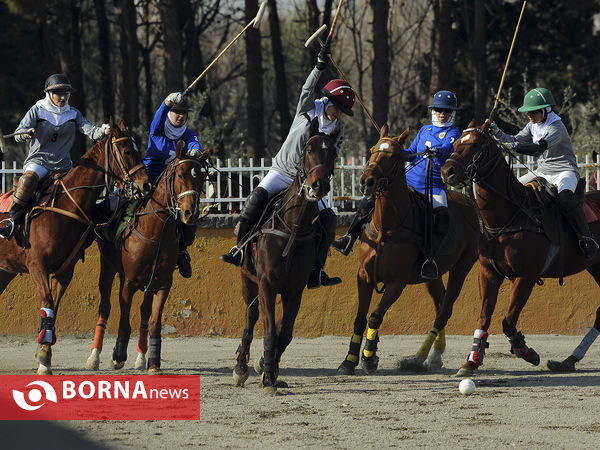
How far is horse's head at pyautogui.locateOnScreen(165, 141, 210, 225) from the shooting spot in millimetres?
10734

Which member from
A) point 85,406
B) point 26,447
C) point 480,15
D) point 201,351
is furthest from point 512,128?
point 26,447

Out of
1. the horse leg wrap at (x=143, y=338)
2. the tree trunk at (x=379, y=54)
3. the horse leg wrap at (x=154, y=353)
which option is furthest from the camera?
the tree trunk at (x=379, y=54)

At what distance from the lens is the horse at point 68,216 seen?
11312mm

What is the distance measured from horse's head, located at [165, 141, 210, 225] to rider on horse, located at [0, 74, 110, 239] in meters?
1.03

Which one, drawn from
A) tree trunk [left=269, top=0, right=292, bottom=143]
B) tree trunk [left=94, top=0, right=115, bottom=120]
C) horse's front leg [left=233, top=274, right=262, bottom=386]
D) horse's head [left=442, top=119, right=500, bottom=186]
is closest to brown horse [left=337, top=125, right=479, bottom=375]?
horse's head [left=442, top=119, right=500, bottom=186]

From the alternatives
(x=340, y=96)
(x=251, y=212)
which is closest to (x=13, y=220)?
(x=251, y=212)

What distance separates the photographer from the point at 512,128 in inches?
1085

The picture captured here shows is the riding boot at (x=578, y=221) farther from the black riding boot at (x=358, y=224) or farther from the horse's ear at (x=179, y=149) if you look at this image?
the horse's ear at (x=179, y=149)

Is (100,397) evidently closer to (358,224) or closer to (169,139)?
(169,139)

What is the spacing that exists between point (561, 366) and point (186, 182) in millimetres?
4523

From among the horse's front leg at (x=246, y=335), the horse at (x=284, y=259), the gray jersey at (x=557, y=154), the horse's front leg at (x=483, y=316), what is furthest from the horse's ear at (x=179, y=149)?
the gray jersey at (x=557, y=154)

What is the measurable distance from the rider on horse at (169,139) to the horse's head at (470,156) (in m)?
2.68

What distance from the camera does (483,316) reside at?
11.5 metres

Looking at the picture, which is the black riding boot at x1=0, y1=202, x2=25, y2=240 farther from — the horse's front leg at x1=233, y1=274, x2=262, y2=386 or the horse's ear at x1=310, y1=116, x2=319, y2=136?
the horse's ear at x1=310, y1=116, x2=319, y2=136
